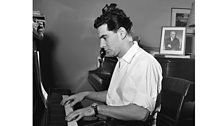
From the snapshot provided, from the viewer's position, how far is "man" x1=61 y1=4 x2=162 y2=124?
2.04 ft

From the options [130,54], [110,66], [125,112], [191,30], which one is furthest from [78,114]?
[191,30]

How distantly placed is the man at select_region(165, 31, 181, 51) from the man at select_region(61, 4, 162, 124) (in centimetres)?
66

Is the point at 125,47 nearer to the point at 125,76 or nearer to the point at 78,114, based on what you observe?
the point at 125,76

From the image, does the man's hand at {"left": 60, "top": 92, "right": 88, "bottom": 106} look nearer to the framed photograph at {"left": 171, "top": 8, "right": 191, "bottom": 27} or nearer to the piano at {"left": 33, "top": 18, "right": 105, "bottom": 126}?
the piano at {"left": 33, "top": 18, "right": 105, "bottom": 126}

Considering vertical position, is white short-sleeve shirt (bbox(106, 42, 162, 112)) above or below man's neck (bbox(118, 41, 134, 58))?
below

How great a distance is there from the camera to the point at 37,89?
2.41ft

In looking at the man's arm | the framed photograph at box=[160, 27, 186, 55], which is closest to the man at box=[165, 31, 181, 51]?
the framed photograph at box=[160, 27, 186, 55]

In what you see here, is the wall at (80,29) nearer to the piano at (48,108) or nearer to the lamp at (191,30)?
the lamp at (191,30)

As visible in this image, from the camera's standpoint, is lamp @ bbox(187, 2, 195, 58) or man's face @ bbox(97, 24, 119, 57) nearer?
man's face @ bbox(97, 24, 119, 57)

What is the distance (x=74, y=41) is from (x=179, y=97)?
2.49 ft

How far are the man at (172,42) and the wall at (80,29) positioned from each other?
6 cm

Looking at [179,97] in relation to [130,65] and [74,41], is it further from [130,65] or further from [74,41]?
[74,41]

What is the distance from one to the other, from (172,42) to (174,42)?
0.01m
